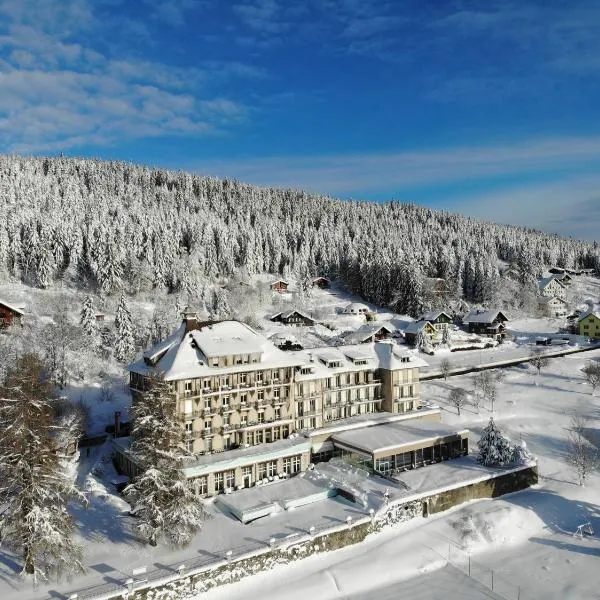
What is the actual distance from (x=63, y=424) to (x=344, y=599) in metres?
29.2

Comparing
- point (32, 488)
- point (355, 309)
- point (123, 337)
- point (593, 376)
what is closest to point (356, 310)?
point (355, 309)

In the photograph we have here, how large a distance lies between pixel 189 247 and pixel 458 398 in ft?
313

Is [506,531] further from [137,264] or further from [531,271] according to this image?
[531,271]

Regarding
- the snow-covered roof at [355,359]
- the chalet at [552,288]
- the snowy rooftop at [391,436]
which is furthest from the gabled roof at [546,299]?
the snowy rooftop at [391,436]

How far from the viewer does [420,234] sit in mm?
199375

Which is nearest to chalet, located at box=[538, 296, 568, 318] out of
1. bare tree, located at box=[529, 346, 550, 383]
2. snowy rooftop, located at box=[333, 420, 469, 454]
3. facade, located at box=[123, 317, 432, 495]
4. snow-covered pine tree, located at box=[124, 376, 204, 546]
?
bare tree, located at box=[529, 346, 550, 383]

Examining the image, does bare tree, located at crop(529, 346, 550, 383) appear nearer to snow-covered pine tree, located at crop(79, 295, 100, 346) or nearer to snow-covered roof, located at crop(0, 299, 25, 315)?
snow-covered pine tree, located at crop(79, 295, 100, 346)

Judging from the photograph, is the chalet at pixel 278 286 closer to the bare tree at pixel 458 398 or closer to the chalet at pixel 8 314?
the chalet at pixel 8 314

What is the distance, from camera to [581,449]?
163 feet

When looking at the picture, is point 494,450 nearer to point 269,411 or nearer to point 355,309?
point 269,411

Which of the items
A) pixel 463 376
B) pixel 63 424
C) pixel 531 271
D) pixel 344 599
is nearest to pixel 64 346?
pixel 63 424

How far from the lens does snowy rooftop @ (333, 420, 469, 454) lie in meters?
48.6

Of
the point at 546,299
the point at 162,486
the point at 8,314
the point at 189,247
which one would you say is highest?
the point at 189,247

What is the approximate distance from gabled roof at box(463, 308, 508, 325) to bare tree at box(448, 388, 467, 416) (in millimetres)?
44865
